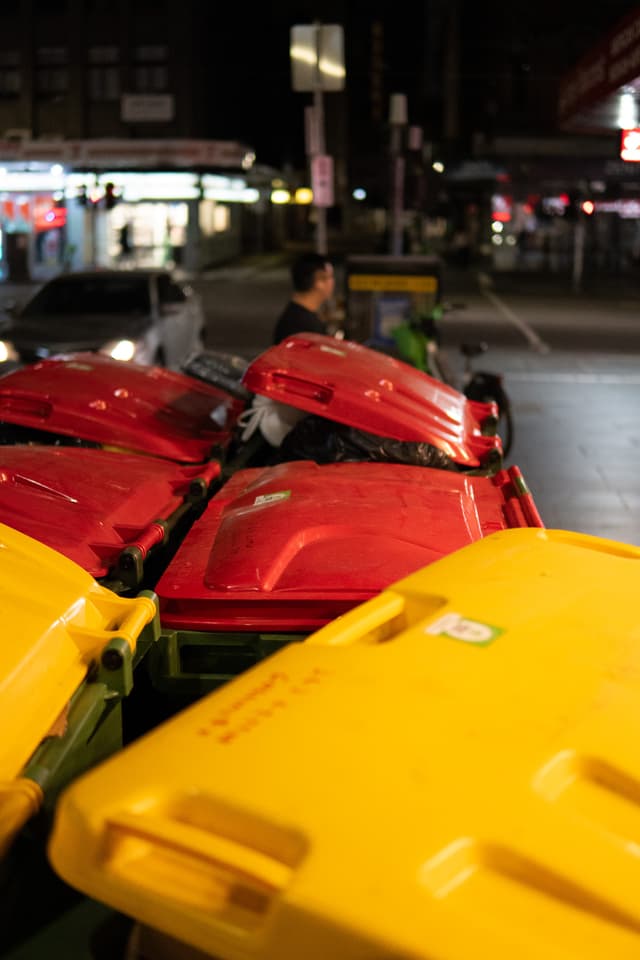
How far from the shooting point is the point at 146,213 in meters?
45.2

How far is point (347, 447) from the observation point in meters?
5.21

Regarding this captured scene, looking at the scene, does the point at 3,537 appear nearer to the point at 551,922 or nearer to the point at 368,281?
the point at 551,922

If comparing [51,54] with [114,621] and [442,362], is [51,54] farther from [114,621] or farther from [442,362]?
[114,621]

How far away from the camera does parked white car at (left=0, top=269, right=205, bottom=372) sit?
1359 centimetres

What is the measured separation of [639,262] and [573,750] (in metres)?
50.1

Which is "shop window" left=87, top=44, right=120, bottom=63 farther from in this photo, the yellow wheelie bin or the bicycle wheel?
the yellow wheelie bin

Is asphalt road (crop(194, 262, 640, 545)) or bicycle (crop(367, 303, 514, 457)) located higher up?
bicycle (crop(367, 303, 514, 457))

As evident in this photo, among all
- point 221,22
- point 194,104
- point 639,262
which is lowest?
point 639,262

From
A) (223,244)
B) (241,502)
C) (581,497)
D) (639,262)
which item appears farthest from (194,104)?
(241,502)

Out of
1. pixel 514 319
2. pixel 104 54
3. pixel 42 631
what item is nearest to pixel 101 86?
pixel 104 54

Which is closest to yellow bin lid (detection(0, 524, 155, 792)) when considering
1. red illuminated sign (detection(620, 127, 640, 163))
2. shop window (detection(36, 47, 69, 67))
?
red illuminated sign (detection(620, 127, 640, 163))

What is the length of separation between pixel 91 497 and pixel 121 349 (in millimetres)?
9709

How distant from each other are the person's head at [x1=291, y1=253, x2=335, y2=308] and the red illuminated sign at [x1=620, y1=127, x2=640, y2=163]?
13.3m

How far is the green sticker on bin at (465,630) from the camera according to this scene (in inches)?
95.2
